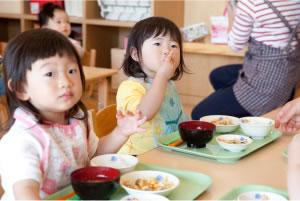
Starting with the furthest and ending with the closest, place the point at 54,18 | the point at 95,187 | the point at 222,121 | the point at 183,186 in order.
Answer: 1. the point at 54,18
2. the point at 222,121
3. the point at 183,186
4. the point at 95,187

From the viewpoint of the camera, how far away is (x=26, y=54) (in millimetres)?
966

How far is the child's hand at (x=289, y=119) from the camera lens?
4.64 ft

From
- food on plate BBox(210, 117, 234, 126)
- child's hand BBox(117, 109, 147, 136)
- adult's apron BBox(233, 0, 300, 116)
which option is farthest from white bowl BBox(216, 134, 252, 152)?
adult's apron BBox(233, 0, 300, 116)

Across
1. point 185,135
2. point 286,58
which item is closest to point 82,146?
point 185,135

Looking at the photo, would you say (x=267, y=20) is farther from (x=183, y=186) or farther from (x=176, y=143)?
(x=183, y=186)

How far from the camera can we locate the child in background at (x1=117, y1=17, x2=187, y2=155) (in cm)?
145

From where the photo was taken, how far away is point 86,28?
4270mm

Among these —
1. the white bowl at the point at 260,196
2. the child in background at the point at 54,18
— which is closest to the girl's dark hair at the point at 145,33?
the white bowl at the point at 260,196

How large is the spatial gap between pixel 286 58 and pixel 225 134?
0.97 m

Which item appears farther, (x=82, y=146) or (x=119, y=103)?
(x=119, y=103)

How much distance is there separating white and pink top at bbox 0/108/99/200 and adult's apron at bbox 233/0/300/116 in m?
1.30

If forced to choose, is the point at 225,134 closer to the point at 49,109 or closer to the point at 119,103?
the point at 119,103

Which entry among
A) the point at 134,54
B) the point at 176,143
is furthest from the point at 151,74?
the point at 176,143

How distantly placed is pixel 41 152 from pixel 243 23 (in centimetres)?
148
